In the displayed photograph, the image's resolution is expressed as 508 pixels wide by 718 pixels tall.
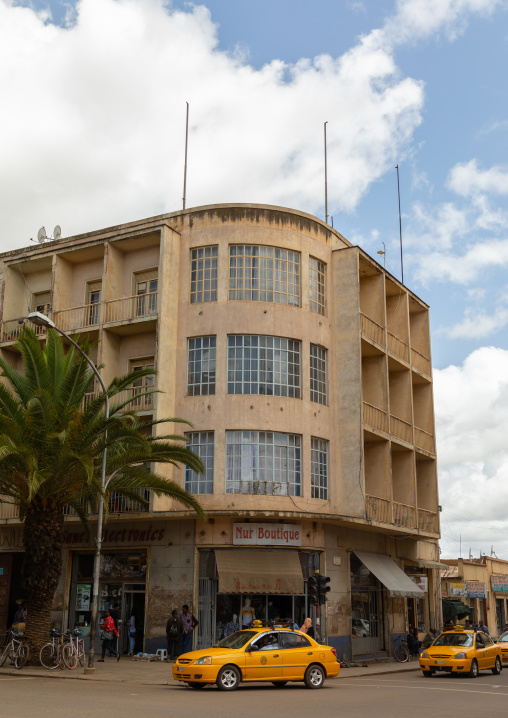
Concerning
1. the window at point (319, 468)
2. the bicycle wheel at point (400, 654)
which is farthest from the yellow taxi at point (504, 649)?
the window at point (319, 468)

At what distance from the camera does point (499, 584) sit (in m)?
56.5

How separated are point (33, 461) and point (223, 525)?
8278 millimetres

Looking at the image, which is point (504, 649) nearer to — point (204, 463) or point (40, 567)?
point (204, 463)

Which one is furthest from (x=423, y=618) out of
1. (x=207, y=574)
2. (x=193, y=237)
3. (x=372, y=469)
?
(x=193, y=237)

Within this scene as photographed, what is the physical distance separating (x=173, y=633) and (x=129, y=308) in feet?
40.1

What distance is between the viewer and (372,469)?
32.7 metres

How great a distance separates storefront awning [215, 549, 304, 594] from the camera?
25.6 m

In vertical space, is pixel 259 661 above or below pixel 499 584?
below

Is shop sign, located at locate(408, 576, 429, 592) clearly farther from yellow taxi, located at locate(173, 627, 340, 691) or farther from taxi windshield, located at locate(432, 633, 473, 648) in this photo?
yellow taxi, located at locate(173, 627, 340, 691)

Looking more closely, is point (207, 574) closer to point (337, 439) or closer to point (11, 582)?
point (337, 439)

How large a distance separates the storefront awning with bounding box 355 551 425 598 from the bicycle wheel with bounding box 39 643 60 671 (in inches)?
497

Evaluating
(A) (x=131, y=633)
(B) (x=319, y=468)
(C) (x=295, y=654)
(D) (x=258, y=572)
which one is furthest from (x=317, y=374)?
(C) (x=295, y=654)

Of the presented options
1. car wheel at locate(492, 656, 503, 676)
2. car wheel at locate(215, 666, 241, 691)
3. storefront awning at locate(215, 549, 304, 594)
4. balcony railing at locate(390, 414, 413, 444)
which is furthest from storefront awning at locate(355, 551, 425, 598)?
car wheel at locate(215, 666, 241, 691)

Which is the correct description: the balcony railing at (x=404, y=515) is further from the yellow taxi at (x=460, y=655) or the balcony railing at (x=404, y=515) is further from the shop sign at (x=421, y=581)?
the yellow taxi at (x=460, y=655)
